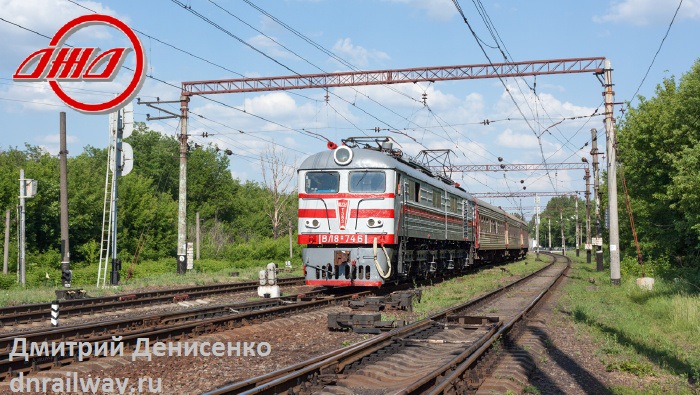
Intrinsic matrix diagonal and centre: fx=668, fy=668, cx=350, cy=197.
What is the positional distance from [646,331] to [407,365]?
6.25 m

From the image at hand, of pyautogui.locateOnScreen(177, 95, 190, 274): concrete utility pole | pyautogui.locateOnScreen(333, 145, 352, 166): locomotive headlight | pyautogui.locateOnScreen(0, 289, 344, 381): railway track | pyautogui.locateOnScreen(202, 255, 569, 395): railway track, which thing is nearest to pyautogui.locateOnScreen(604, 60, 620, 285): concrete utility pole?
pyautogui.locateOnScreen(333, 145, 352, 166): locomotive headlight

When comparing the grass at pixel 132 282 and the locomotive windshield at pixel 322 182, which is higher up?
the locomotive windshield at pixel 322 182

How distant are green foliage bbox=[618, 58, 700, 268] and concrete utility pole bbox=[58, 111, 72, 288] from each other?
1959 centimetres

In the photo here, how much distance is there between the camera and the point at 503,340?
10547mm

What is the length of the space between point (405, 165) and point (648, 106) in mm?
14524

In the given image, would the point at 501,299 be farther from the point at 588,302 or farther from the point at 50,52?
the point at 50,52

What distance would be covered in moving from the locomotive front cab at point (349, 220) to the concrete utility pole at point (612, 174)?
9.84 m

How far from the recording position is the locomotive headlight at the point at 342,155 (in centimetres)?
1762

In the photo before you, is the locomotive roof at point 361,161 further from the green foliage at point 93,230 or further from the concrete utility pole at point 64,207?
the green foliage at point 93,230

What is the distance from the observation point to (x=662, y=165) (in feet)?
88.2

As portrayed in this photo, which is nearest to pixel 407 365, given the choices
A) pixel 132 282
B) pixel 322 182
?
pixel 322 182

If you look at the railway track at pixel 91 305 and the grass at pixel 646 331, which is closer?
the grass at pixel 646 331

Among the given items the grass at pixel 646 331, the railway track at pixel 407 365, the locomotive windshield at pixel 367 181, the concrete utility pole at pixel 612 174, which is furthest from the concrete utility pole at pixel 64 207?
the concrete utility pole at pixel 612 174

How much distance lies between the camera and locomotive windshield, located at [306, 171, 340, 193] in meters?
17.7
